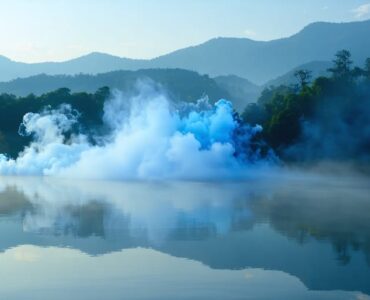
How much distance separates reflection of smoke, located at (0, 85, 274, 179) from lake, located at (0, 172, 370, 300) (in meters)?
11.5

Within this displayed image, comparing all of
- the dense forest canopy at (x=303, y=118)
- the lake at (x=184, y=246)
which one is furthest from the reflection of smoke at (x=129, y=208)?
the dense forest canopy at (x=303, y=118)

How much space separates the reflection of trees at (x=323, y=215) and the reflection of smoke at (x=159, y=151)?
34.5 ft

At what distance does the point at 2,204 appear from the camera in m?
21.9

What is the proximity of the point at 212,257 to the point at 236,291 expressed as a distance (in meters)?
2.67

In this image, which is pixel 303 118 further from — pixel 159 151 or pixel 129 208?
pixel 129 208

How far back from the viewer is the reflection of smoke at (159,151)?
36656 mm

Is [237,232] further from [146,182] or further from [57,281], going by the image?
[146,182]

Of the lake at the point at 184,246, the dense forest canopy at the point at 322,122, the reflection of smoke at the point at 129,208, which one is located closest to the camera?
the lake at the point at 184,246

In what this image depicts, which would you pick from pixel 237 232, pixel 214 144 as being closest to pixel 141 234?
pixel 237 232

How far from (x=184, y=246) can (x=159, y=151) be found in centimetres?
2229

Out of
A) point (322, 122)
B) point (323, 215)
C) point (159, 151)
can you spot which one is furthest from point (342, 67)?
point (323, 215)

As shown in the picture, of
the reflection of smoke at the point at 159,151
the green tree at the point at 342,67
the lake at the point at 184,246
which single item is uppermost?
the green tree at the point at 342,67

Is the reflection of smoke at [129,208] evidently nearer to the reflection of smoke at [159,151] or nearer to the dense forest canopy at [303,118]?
the reflection of smoke at [159,151]

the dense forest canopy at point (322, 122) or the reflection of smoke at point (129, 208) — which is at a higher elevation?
the dense forest canopy at point (322, 122)
